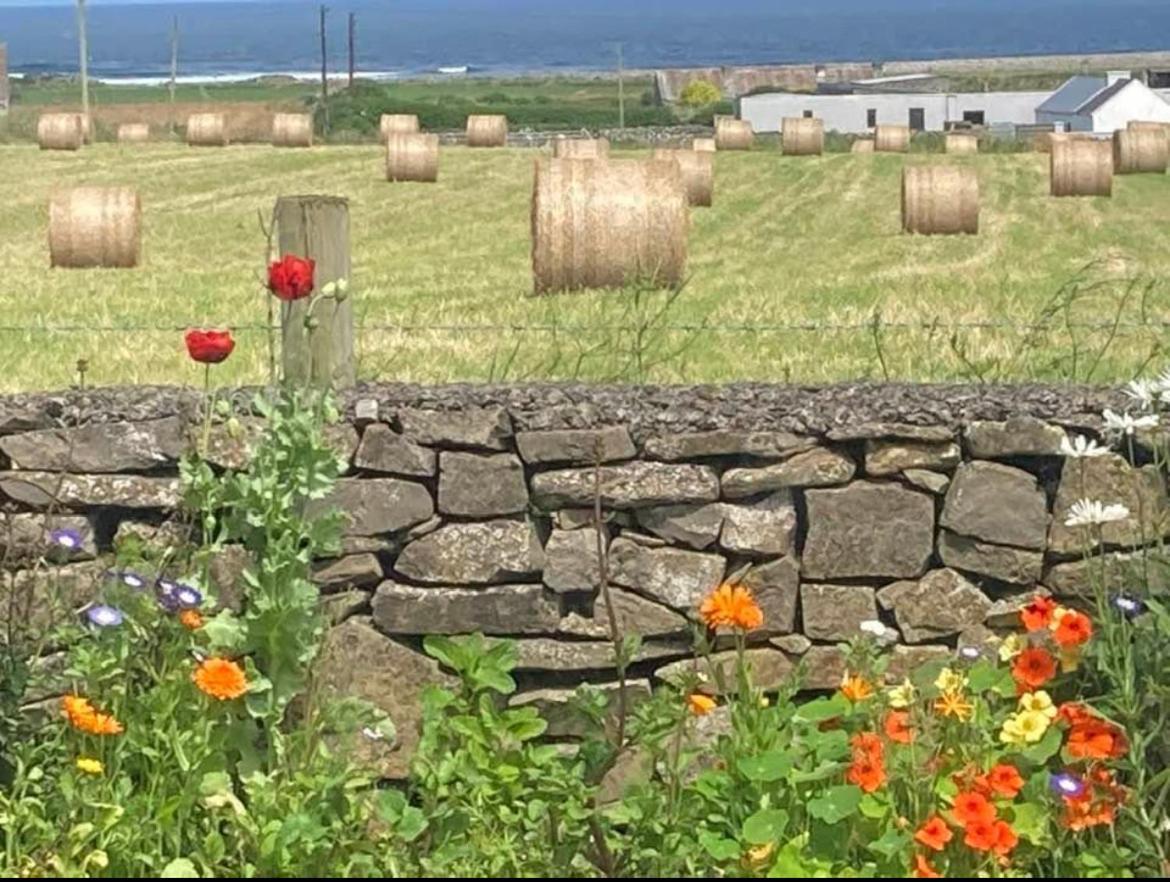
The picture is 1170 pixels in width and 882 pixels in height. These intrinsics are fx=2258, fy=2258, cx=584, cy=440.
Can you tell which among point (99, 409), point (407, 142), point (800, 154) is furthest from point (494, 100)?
point (99, 409)

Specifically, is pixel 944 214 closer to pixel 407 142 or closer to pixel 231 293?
pixel 231 293

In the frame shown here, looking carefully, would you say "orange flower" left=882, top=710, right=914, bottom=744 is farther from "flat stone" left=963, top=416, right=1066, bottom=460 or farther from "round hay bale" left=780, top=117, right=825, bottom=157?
"round hay bale" left=780, top=117, right=825, bottom=157

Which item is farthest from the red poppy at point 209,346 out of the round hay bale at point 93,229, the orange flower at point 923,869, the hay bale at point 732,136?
the hay bale at point 732,136

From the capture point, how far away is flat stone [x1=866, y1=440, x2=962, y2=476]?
6.00 metres

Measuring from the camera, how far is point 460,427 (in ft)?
19.6

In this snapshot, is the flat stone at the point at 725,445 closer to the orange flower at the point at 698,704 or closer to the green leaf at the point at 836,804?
the orange flower at the point at 698,704

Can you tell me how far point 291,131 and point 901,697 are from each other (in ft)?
127

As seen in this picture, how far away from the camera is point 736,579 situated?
6008 mm

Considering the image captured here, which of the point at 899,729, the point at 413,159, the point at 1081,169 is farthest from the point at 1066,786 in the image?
the point at 413,159

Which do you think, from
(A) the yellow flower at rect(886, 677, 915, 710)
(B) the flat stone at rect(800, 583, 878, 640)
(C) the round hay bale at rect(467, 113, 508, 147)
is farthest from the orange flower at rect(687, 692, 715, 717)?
(C) the round hay bale at rect(467, 113, 508, 147)

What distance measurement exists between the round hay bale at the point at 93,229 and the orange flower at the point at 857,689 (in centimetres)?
1417

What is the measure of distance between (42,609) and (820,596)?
206cm

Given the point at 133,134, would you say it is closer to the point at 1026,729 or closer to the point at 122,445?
the point at 122,445

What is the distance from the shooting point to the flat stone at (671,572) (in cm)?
604
